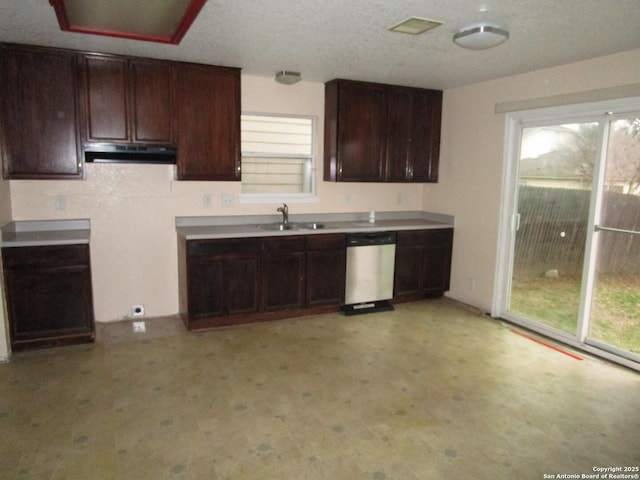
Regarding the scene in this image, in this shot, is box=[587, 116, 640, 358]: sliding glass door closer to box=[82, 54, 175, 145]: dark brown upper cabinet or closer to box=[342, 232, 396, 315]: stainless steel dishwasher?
box=[342, 232, 396, 315]: stainless steel dishwasher

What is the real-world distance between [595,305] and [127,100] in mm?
4451

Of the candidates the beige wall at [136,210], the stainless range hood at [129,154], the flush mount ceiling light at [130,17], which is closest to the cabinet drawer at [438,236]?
the beige wall at [136,210]

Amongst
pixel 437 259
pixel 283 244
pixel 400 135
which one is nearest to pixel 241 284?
pixel 283 244

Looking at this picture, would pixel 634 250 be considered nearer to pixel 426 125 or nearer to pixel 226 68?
pixel 426 125

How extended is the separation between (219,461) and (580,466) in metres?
1.89

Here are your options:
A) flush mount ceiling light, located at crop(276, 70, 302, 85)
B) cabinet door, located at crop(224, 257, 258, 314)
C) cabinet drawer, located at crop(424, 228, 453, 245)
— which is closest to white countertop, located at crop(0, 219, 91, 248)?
cabinet door, located at crop(224, 257, 258, 314)

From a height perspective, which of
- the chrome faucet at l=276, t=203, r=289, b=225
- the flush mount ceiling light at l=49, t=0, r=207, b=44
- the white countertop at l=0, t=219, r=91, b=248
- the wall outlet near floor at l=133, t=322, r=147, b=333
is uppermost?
the flush mount ceiling light at l=49, t=0, r=207, b=44

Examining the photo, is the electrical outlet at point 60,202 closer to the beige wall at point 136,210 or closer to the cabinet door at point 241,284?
the beige wall at point 136,210

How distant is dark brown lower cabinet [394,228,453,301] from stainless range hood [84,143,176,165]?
2537mm

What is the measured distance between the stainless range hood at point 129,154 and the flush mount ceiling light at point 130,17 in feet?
3.49

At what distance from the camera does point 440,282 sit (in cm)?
527

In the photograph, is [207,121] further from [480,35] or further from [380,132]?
[480,35]

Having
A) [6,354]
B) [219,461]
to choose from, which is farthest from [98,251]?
[219,461]

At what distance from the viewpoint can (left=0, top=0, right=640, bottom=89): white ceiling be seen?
104 inches
